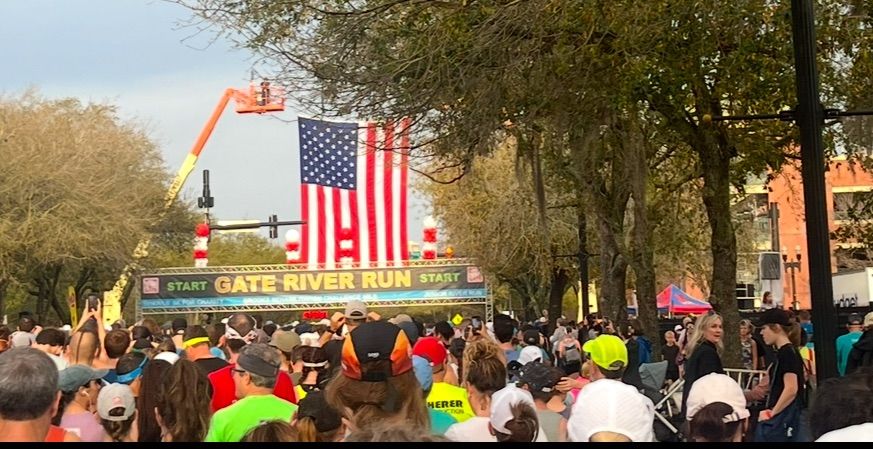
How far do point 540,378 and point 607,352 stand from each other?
53.2 inches

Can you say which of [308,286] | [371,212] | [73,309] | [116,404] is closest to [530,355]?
[116,404]

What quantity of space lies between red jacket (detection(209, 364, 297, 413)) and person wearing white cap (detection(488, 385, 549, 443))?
2.04m

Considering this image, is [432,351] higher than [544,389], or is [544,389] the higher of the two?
[432,351]

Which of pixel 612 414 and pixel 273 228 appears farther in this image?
pixel 273 228

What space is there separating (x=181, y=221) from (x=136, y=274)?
788cm

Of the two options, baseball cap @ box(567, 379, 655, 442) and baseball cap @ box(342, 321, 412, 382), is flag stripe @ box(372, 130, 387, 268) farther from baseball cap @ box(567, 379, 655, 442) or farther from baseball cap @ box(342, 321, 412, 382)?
baseball cap @ box(567, 379, 655, 442)

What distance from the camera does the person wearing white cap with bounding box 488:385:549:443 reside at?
5.16 m

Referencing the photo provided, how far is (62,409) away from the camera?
6.53 m

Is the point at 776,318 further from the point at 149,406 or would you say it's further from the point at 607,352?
the point at 149,406

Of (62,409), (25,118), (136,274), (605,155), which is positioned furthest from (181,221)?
(62,409)

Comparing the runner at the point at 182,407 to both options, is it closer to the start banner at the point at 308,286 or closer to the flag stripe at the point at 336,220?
the flag stripe at the point at 336,220

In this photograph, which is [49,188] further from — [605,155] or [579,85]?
[579,85]

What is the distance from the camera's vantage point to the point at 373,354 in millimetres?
4828

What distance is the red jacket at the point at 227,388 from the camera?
7227 millimetres
